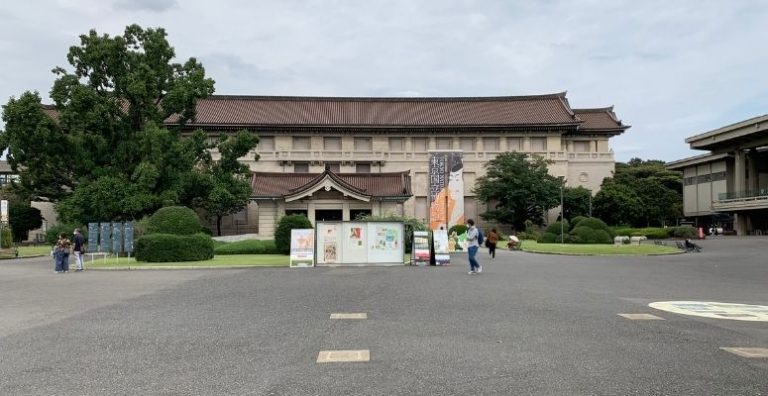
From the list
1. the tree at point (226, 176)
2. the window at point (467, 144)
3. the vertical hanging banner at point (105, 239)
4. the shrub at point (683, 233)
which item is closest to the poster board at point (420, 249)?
the vertical hanging banner at point (105, 239)

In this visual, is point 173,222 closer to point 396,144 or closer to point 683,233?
point 396,144

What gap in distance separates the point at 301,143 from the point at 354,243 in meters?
37.2

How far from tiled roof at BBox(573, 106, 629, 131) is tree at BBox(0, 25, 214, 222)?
43.1m

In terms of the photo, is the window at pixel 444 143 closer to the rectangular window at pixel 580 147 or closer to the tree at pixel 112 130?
the rectangular window at pixel 580 147

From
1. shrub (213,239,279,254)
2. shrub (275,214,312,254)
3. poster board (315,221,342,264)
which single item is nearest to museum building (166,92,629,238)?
shrub (213,239,279,254)

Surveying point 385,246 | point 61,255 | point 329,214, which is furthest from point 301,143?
point 61,255

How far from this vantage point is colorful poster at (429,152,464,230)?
43062mm

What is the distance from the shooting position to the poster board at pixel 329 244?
24.4 metres

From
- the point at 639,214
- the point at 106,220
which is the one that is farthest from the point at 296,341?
the point at 639,214

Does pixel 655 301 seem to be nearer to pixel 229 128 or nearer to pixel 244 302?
pixel 244 302

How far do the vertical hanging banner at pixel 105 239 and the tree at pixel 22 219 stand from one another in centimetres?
3630

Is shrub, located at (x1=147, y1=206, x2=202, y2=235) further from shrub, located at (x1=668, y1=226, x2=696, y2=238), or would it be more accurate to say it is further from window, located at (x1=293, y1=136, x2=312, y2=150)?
shrub, located at (x1=668, y1=226, x2=696, y2=238)

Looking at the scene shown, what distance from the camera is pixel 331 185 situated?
4406 centimetres

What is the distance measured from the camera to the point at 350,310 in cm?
1057
